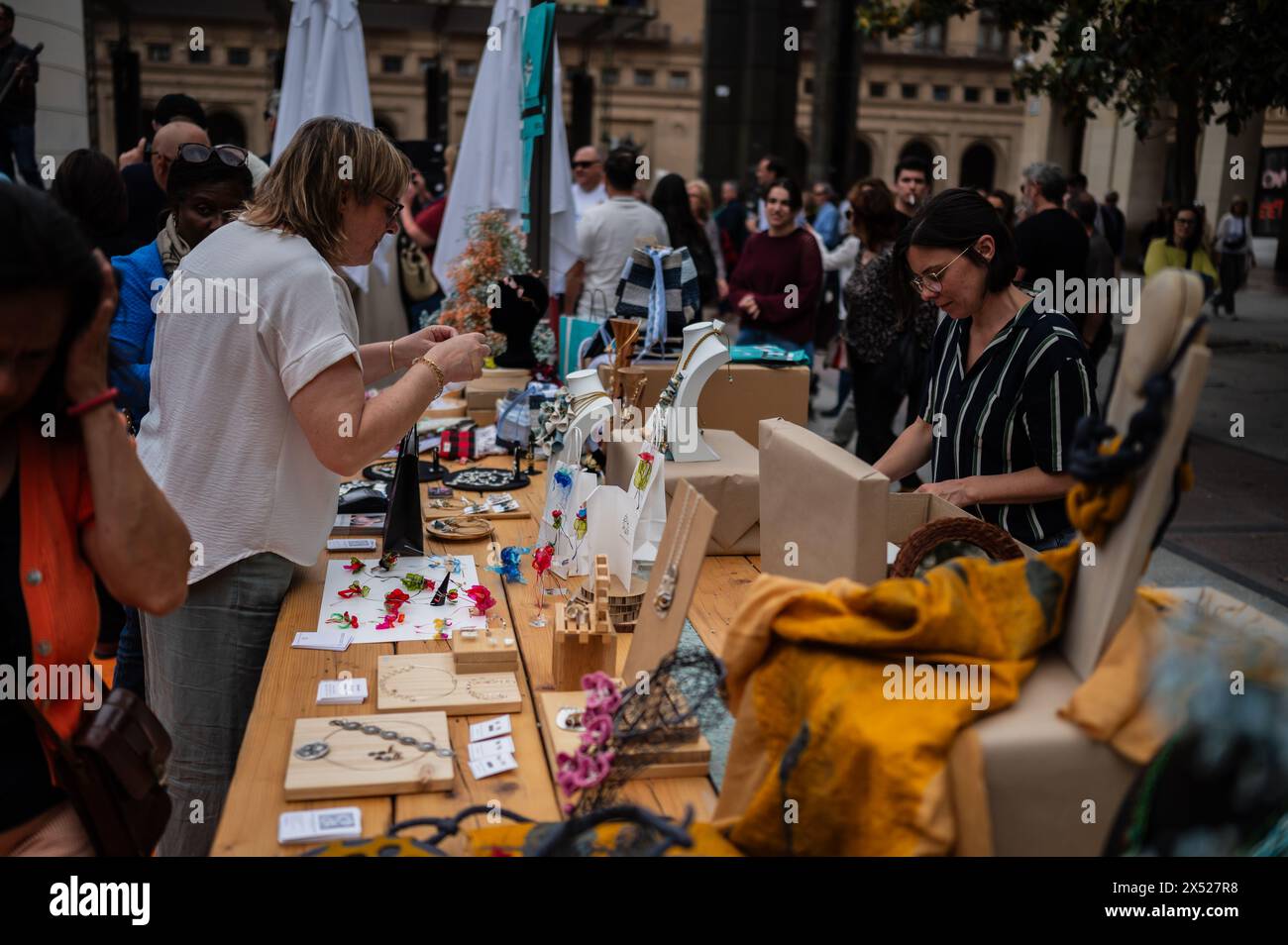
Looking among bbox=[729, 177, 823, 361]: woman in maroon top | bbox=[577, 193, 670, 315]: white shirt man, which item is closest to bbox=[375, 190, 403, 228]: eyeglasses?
bbox=[577, 193, 670, 315]: white shirt man

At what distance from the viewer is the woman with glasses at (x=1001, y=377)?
2.50 metres

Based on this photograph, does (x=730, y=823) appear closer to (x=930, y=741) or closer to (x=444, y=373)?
(x=930, y=741)

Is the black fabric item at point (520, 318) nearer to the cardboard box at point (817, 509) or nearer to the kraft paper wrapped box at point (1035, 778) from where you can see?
the cardboard box at point (817, 509)

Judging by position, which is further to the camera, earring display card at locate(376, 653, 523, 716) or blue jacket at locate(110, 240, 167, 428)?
blue jacket at locate(110, 240, 167, 428)

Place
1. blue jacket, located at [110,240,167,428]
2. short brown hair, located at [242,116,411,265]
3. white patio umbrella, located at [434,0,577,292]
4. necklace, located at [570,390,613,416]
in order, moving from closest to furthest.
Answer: short brown hair, located at [242,116,411,265], necklace, located at [570,390,613,416], blue jacket, located at [110,240,167,428], white patio umbrella, located at [434,0,577,292]

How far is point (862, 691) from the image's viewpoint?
1.40m

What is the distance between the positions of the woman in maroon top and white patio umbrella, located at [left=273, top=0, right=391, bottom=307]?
2.51 m

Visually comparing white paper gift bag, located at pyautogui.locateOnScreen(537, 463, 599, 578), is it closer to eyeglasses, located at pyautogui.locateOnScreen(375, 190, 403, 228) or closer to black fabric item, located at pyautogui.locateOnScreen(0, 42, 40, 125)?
eyeglasses, located at pyautogui.locateOnScreen(375, 190, 403, 228)

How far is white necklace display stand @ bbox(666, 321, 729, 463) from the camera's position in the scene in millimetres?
2936

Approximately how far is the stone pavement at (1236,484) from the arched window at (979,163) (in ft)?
139

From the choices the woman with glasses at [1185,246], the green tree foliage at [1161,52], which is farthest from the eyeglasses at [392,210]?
the woman with glasses at [1185,246]
